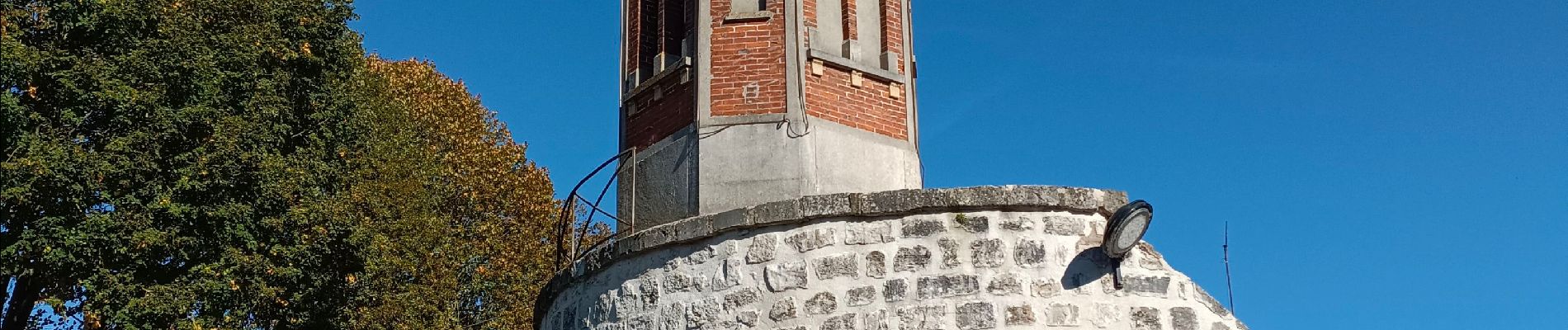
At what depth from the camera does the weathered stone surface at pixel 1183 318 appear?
9.17 metres

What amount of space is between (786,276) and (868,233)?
0.58 meters

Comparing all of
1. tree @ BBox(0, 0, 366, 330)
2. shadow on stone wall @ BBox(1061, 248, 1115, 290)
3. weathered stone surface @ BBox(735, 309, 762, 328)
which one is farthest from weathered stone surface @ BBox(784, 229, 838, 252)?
tree @ BBox(0, 0, 366, 330)

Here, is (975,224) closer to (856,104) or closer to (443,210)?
(856,104)

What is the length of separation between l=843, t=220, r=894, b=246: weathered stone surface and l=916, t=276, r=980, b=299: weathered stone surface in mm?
390

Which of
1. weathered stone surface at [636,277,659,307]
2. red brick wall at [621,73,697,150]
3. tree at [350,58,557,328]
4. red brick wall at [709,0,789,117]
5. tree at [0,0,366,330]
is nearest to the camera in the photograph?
weathered stone surface at [636,277,659,307]

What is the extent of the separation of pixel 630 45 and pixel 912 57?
217cm

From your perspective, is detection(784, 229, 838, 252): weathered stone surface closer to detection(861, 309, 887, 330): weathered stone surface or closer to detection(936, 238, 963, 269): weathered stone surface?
detection(861, 309, 887, 330): weathered stone surface

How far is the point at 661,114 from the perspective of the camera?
435 inches

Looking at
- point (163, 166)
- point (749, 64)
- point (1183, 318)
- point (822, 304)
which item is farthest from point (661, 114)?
point (163, 166)

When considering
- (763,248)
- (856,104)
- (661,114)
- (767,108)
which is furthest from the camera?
(661,114)

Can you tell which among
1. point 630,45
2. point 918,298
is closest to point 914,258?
point 918,298

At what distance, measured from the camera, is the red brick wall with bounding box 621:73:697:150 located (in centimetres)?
1081

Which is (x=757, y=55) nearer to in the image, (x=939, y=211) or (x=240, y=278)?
(x=939, y=211)

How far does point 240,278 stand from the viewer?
43.4 ft
